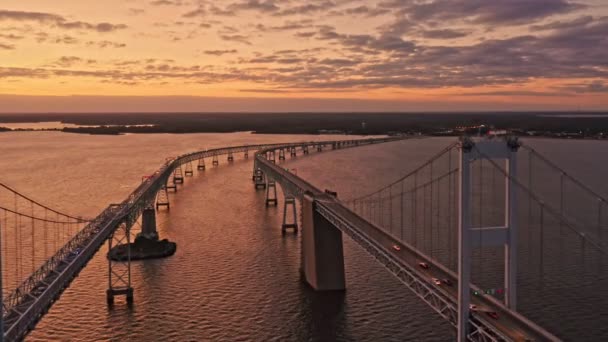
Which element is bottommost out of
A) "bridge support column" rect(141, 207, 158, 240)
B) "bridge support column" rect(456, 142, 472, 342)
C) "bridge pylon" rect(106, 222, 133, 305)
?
"bridge pylon" rect(106, 222, 133, 305)

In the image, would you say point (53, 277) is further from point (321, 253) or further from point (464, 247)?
point (464, 247)

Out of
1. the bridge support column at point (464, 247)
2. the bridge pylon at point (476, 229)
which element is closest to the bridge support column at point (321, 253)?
the bridge pylon at point (476, 229)

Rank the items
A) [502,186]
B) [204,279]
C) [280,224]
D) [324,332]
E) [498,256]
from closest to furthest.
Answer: [324,332]
[204,279]
[498,256]
[280,224]
[502,186]

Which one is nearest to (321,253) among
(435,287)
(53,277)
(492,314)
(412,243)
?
(412,243)

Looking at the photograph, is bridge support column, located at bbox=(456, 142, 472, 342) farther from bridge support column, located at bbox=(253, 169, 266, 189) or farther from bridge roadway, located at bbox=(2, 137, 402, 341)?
bridge support column, located at bbox=(253, 169, 266, 189)

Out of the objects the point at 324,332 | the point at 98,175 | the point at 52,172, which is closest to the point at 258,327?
the point at 324,332

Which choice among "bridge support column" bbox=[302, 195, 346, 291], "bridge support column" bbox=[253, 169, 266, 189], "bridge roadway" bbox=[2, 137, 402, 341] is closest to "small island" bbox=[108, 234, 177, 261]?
"bridge roadway" bbox=[2, 137, 402, 341]

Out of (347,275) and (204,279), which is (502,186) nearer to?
(347,275)

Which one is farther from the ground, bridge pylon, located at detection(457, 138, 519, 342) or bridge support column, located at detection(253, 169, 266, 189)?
bridge pylon, located at detection(457, 138, 519, 342)
